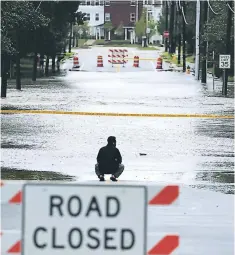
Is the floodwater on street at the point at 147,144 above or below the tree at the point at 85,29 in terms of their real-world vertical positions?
below

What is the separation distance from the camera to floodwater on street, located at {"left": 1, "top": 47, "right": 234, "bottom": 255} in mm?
15469

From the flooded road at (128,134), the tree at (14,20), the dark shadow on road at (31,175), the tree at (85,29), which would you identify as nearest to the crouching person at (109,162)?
the dark shadow on road at (31,175)


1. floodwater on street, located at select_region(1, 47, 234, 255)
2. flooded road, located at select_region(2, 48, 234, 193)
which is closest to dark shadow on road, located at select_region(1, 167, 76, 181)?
floodwater on street, located at select_region(1, 47, 234, 255)

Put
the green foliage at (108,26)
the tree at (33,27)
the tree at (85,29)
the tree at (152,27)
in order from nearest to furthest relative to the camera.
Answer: the tree at (33,27) → the tree at (85,29) → the tree at (152,27) → the green foliage at (108,26)

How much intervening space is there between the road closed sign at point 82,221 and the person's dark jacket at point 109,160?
460 inches

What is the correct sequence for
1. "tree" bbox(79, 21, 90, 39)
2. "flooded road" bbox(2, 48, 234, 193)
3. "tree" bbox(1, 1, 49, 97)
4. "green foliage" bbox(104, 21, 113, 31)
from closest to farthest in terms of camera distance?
"flooded road" bbox(2, 48, 234, 193)
"tree" bbox(1, 1, 49, 97)
"tree" bbox(79, 21, 90, 39)
"green foliage" bbox(104, 21, 113, 31)

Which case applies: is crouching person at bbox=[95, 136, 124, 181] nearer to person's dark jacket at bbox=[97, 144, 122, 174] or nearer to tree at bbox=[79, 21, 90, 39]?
person's dark jacket at bbox=[97, 144, 122, 174]

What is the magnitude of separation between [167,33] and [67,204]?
9494 cm

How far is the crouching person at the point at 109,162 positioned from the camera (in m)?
17.7

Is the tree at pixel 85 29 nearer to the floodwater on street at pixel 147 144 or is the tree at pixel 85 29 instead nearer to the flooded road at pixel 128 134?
the flooded road at pixel 128 134

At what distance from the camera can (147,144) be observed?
26.3 metres

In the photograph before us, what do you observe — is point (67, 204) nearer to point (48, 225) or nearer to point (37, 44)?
point (48, 225)

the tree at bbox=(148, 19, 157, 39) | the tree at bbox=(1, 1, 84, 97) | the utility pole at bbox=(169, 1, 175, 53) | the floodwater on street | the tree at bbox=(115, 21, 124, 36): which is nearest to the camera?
the floodwater on street

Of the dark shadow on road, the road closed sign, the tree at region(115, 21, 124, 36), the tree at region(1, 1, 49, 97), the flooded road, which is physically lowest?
the flooded road
